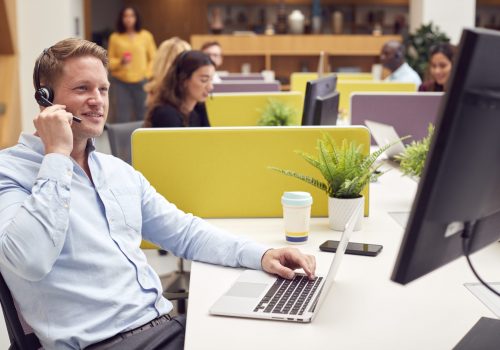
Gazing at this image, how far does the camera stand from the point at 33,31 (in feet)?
20.9

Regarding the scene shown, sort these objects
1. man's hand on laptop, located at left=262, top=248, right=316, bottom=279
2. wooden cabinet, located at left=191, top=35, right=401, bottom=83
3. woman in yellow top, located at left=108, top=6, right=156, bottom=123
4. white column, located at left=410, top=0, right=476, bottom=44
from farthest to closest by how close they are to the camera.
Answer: wooden cabinet, located at left=191, top=35, right=401, bottom=83
white column, located at left=410, top=0, right=476, bottom=44
woman in yellow top, located at left=108, top=6, right=156, bottom=123
man's hand on laptop, located at left=262, top=248, right=316, bottom=279

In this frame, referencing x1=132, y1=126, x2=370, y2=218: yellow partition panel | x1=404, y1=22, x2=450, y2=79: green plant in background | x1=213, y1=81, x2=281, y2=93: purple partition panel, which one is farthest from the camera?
x1=404, y1=22, x2=450, y2=79: green plant in background

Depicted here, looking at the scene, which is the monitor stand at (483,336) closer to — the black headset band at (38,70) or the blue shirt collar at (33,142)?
the blue shirt collar at (33,142)

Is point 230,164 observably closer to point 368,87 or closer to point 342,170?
point 342,170

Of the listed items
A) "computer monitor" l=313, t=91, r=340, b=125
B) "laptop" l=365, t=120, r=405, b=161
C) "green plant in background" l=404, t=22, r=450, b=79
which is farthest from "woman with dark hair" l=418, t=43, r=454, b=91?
"green plant in background" l=404, t=22, r=450, b=79

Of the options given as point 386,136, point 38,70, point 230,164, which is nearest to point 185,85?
point 386,136

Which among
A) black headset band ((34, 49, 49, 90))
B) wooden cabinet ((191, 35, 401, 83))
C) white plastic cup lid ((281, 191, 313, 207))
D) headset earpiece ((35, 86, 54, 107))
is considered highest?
black headset band ((34, 49, 49, 90))

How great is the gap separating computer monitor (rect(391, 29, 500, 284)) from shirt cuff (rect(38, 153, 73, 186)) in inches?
30.1

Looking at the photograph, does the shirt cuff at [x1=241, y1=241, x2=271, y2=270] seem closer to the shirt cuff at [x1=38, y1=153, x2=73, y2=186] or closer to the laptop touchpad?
the laptop touchpad

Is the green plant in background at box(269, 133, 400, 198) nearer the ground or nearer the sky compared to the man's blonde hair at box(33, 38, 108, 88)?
nearer the ground

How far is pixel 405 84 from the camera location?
4613mm

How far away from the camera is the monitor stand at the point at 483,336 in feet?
3.83

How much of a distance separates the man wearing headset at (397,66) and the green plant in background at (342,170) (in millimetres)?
3700

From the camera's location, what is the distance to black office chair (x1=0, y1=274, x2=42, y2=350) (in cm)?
143
